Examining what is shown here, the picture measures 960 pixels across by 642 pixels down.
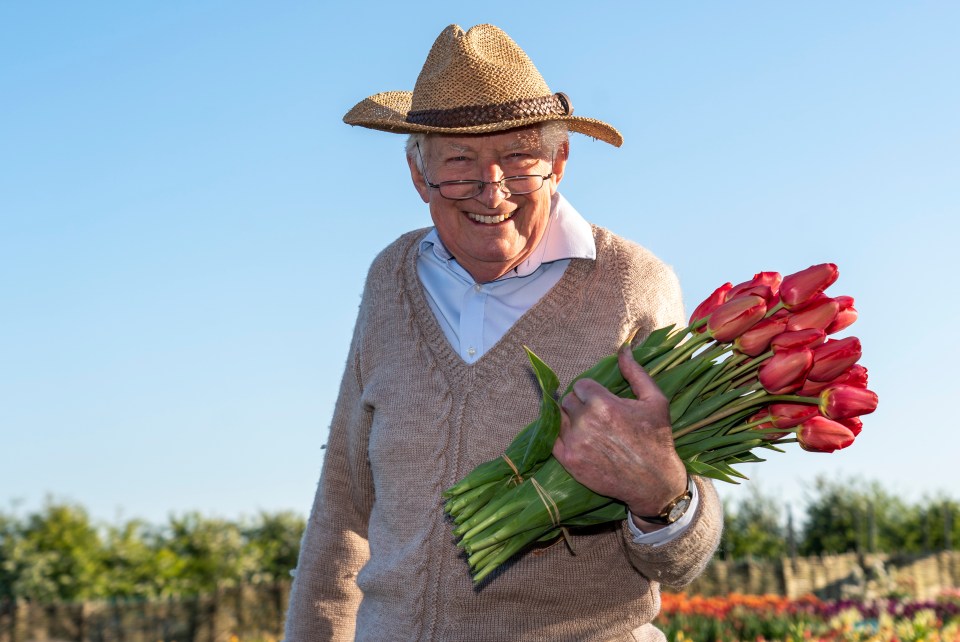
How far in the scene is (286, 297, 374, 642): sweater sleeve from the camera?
3518 millimetres

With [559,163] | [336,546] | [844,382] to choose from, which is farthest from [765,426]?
[336,546]

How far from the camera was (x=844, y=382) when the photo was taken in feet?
7.30

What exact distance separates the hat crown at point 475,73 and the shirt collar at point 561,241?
→ 0.35 meters

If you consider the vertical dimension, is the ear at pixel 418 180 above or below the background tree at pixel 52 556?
below

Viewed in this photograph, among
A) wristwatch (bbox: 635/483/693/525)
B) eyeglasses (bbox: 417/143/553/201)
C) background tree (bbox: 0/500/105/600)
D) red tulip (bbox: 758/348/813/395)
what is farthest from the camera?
background tree (bbox: 0/500/105/600)

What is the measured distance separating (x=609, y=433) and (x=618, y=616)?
2.89 ft

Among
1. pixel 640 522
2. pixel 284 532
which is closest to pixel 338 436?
pixel 640 522

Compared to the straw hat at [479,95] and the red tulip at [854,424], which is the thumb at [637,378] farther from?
the straw hat at [479,95]

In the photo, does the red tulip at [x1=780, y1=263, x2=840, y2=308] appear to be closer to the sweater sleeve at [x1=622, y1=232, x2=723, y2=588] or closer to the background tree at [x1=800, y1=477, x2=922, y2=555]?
the sweater sleeve at [x1=622, y1=232, x2=723, y2=588]

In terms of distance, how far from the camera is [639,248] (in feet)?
10.6

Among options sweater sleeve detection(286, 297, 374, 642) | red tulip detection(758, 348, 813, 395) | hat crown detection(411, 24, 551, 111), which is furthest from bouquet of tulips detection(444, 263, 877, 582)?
sweater sleeve detection(286, 297, 374, 642)

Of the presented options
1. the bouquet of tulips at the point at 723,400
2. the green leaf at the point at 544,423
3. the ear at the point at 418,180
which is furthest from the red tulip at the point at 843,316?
the ear at the point at 418,180

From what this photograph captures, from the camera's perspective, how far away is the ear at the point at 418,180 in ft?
10.7

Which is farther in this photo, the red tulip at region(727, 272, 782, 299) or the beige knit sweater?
the beige knit sweater
